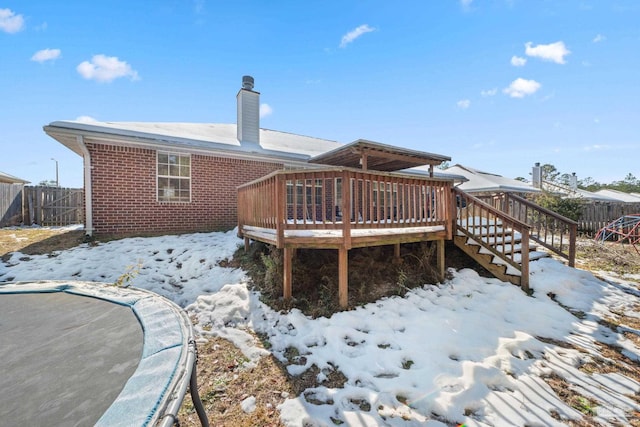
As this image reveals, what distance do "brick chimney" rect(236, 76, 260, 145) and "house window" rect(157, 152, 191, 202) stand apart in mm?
2181

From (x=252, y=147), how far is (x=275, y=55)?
14.6 ft

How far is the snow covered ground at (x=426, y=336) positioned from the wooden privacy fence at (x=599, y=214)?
7.50 meters

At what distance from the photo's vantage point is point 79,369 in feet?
4.77

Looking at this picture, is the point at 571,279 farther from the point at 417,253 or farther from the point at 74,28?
the point at 74,28

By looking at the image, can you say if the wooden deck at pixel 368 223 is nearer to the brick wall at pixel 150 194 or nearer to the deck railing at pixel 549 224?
the deck railing at pixel 549 224

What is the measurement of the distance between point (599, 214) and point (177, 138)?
16894 millimetres

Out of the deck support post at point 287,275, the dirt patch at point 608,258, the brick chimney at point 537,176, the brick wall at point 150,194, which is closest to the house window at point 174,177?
the brick wall at point 150,194

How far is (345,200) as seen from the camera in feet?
13.6

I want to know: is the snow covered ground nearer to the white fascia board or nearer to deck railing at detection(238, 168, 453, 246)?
deck railing at detection(238, 168, 453, 246)

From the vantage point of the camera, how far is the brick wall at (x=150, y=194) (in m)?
6.85

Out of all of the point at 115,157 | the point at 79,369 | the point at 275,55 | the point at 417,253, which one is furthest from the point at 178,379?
the point at 275,55

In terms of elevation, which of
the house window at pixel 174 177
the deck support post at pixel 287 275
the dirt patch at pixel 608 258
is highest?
the house window at pixel 174 177

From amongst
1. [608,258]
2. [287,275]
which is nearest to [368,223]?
[287,275]

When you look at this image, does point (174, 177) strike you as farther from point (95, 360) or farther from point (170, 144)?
point (95, 360)
